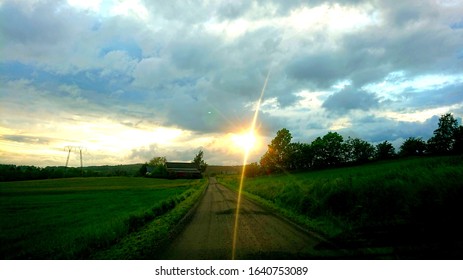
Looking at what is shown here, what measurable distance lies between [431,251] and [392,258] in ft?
4.19

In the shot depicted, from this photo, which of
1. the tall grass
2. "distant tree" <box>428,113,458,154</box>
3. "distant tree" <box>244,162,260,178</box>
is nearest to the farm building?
"distant tree" <box>244,162,260,178</box>

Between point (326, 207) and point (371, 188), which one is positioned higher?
point (371, 188)

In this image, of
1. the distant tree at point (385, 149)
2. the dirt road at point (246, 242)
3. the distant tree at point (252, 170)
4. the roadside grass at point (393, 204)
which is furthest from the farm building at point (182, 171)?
the dirt road at point (246, 242)

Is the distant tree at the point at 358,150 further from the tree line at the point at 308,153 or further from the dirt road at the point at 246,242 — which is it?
the dirt road at the point at 246,242

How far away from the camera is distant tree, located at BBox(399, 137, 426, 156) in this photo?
318 ft

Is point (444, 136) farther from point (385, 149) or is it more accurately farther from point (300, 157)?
point (300, 157)

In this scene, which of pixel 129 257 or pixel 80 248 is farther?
pixel 80 248

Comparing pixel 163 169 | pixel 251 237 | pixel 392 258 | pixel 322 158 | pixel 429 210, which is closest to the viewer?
pixel 392 258

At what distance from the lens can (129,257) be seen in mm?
9938

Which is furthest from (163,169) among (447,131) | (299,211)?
(299,211)

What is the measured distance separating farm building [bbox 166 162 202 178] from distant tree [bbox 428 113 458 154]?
326 feet

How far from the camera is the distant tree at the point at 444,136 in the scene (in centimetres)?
8646

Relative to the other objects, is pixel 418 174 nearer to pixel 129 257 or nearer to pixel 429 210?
pixel 429 210

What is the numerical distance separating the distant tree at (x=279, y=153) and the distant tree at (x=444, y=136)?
43792 mm
